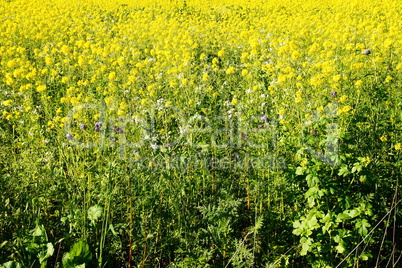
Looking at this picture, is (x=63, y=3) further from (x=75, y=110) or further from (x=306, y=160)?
(x=306, y=160)

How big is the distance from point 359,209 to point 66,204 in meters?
1.86

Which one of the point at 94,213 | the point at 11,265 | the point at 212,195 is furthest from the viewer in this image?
the point at 212,195

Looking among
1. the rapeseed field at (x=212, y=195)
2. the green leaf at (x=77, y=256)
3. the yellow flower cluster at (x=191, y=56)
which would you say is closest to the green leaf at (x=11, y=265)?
the rapeseed field at (x=212, y=195)

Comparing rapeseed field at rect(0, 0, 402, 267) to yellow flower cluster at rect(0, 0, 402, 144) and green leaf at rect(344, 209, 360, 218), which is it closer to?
green leaf at rect(344, 209, 360, 218)

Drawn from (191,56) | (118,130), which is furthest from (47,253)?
(191,56)

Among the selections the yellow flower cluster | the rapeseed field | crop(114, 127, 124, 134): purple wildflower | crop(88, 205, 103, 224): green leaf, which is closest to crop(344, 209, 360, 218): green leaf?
the rapeseed field

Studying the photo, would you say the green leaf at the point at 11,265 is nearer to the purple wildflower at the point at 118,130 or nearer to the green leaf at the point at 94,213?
the green leaf at the point at 94,213

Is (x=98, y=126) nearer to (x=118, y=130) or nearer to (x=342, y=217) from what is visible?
(x=118, y=130)

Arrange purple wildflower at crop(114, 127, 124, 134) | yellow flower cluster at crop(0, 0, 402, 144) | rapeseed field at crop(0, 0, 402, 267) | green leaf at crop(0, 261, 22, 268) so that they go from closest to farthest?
1. green leaf at crop(0, 261, 22, 268)
2. rapeseed field at crop(0, 0, 402, 267)
3. purple wildflower at crop(114, 127, 124, 134)
4. yellow flower cluster at crop(0, 0, 402, 144)

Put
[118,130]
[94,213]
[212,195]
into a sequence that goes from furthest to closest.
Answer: [118,130] < [212,195] < [94,213]

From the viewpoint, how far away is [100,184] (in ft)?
7.71

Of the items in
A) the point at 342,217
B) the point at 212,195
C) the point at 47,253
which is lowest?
the point at 212,195

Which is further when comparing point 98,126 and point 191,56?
point 191,56

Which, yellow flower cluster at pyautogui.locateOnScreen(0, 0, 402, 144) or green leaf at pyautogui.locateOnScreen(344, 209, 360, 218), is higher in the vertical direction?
yellow flower cluster at pyautogui.locateOnScreen(0, 0, 402, 144)
